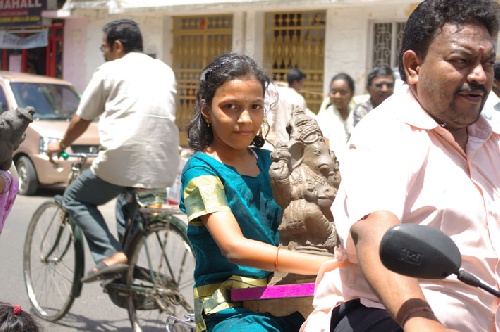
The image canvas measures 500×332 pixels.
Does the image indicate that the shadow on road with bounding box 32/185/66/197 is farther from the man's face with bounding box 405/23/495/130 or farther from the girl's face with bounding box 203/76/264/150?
the man's face with bounding box 405/23/495/130

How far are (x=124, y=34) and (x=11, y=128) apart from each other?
6.16 ft

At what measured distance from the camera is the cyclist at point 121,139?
550 cm

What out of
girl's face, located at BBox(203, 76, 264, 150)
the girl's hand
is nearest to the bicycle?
girl's face, located at BBox(203, 76, 264, 150)

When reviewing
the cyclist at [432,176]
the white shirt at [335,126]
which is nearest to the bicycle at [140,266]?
the white shirt at [335,126]

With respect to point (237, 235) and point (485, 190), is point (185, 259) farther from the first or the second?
point (485, 190)

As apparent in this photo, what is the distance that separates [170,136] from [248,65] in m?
2.65

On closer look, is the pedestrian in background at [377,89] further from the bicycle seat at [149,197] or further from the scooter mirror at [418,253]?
the scooter mirror at [418,253]

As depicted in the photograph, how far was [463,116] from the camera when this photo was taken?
7.23 feet

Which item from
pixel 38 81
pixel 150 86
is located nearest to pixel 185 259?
pixel 150 86

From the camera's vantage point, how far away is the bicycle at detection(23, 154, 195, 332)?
17.1ft

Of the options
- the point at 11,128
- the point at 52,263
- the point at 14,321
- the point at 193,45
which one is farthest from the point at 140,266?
the point at 193,45

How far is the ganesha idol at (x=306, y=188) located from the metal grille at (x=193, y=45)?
15012 millimetres

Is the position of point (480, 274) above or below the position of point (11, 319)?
above

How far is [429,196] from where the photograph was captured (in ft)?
6.95
